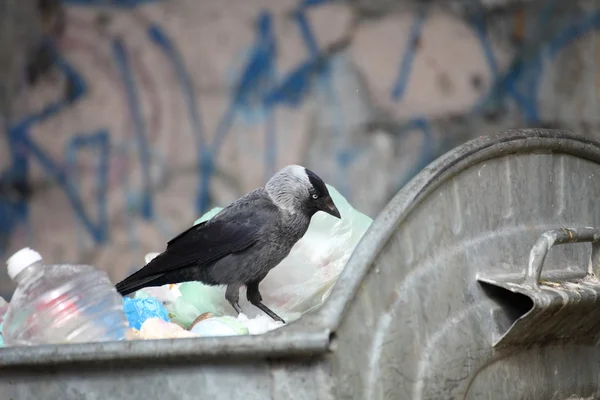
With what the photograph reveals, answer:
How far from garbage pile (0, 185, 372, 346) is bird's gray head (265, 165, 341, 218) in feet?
0.27

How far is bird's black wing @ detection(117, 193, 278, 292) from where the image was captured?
2219mm

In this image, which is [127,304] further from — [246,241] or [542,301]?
[542,301]

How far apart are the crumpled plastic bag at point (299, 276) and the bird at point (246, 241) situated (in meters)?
0.05

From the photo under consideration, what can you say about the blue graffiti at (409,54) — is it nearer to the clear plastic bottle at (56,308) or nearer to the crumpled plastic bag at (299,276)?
the crumpled plastic bag at (299,276)

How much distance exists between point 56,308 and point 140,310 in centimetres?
28

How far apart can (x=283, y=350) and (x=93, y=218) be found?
360 centimetres

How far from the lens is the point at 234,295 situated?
2225mm

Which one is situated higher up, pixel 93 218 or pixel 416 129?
pixel 416 129

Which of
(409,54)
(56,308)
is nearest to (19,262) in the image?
(56,308)

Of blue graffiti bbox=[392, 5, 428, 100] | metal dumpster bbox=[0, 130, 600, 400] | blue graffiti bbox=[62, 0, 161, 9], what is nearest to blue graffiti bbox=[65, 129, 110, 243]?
blue graffiti bbox=[62, 0, 161, 9]

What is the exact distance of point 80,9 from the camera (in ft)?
16.0

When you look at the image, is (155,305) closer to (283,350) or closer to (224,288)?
(224,288)

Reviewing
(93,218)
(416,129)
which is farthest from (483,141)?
(93,218)

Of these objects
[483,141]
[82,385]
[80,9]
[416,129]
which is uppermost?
[80,9]
